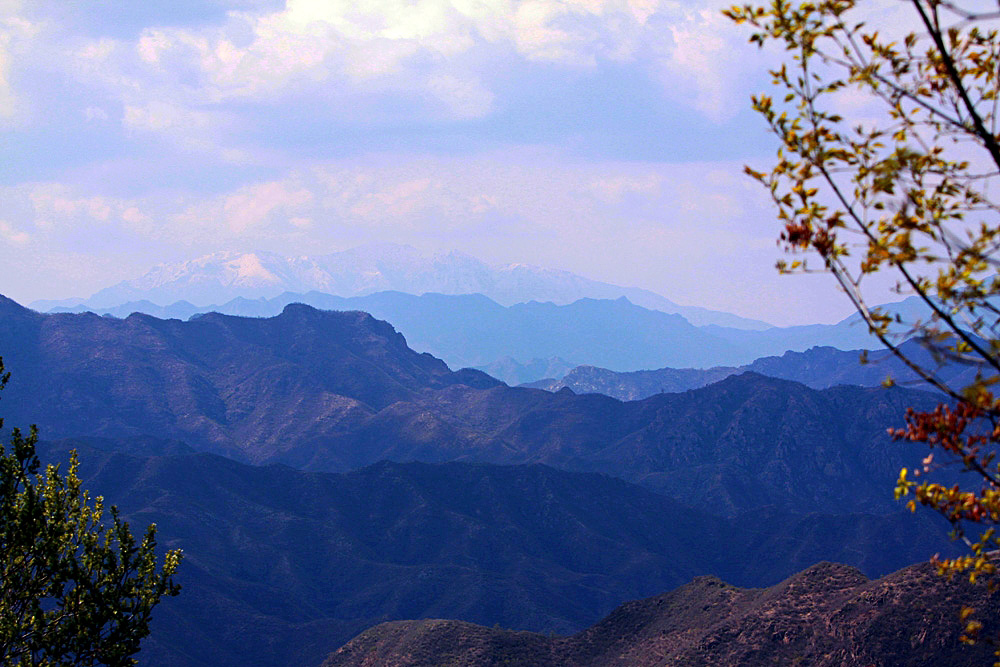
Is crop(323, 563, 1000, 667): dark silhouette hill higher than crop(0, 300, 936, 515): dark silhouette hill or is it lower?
lower

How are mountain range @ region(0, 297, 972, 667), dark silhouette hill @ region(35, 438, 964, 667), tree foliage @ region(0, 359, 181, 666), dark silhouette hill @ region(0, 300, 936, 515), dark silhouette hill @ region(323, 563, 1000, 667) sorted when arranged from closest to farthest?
1. tree foliage @ region(0, 359, 181, 666)
2. dark silhouette hill @ region(323, 563, 1000, 667)
3. dark silhouette hill @ region(35, 438, 964, 667)
4. mountain range @ region(0, 297, 972, 667)
5. dark silhouette hill @ region(0, 300, 936, 515)

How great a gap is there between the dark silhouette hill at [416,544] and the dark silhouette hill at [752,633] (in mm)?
21038

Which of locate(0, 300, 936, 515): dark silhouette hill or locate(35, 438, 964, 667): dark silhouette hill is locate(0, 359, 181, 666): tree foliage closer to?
locate(35, 438, 964, 667): dark silhouette hill

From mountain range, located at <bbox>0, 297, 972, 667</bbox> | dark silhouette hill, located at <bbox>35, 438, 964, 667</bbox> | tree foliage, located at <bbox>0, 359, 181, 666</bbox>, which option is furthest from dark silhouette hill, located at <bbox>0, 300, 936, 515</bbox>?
tree foliage, located at <bbox>0, 359, 181, 666</bbox>

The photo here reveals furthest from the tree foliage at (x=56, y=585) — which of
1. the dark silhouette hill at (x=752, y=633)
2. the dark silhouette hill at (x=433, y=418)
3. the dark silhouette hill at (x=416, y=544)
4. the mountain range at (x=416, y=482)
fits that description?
the dark silhouette hill at (x=433, y=418)

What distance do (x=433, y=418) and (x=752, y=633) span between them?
99186 mm

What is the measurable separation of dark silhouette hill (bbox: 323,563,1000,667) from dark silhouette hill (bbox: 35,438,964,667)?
828 inches

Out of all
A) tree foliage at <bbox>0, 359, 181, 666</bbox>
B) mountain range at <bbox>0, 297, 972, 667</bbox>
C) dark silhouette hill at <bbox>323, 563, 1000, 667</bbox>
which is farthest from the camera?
mountain range at <bbox>0, 297, 972, 667</bbox>

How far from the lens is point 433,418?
139m

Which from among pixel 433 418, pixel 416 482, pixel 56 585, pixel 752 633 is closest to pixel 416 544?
pixel 416 482

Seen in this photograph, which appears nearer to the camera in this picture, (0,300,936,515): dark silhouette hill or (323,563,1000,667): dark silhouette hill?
(323,563,1000,667): dark silhouette hill

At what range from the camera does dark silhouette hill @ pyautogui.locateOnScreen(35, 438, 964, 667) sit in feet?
241

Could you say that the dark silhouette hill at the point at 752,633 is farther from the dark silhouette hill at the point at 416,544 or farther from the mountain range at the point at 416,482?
the dark silhouette hill at the point at 416,544

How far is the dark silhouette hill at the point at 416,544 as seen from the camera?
7338cm
